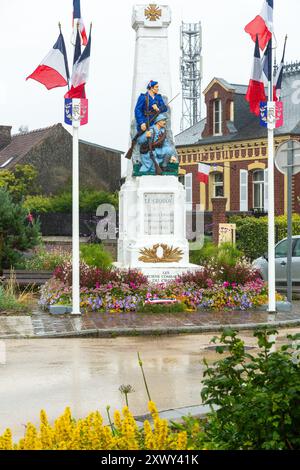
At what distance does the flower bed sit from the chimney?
1436 inches

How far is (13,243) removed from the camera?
2075cm

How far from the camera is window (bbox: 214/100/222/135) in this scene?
41.4 meters

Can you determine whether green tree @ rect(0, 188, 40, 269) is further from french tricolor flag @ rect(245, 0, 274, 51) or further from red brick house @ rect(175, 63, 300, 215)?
red brick house @ rect(175, 63, 300, 215)

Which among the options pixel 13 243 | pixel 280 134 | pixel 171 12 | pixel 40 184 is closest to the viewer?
pixel 171 12

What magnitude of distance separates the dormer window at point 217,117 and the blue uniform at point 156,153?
23714mm

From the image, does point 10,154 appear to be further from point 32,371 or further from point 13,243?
point 32,371

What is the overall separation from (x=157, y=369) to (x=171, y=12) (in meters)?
11.4

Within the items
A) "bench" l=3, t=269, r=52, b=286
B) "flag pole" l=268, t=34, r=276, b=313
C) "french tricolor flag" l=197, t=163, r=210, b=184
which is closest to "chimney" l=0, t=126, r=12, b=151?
"french tricolor flag" l=197, t=163, r=210, b=184

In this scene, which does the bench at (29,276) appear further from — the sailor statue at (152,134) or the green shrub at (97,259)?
the sailor statue at (152,134)

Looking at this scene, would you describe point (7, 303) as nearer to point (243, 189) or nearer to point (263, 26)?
point (263, 26)

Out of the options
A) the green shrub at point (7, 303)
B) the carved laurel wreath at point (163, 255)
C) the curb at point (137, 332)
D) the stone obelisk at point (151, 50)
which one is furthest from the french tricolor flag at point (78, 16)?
the curb at point (137, 332)

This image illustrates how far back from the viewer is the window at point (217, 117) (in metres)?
41.4

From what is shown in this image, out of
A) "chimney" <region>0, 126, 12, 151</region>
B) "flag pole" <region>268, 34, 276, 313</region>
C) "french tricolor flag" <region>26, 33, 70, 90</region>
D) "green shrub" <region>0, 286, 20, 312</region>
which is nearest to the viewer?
"french tricolor flag" <region>26, 33, 70, 90</region>
